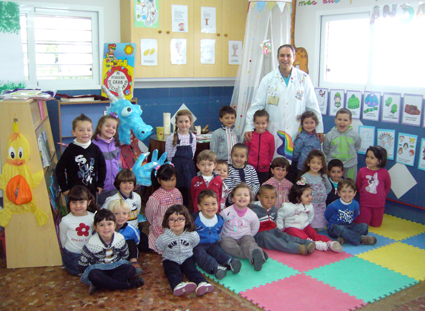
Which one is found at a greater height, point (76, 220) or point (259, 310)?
point (76, 220)

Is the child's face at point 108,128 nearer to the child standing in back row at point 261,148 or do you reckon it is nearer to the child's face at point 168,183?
the child's face at point 168,183

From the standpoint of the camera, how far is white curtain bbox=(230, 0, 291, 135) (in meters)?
4.79

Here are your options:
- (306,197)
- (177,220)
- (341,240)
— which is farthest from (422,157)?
(177,220)

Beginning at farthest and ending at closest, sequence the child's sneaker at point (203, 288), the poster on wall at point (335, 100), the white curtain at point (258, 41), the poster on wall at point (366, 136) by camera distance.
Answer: the poster on wall at point (335, 100) → the white curtain at point (258, 41) → the poster on wall at point (366, 136) → the child's sneaker at point (203, 288)

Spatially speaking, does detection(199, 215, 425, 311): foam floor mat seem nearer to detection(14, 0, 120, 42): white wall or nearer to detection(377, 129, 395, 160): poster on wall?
detection(377, 129, 395, 160): poster on wall

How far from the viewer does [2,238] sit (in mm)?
3457

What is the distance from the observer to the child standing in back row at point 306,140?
13.9 ft

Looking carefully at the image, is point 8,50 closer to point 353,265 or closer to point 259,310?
point 259,310

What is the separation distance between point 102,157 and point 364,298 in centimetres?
218

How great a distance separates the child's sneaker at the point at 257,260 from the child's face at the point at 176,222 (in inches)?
23.5

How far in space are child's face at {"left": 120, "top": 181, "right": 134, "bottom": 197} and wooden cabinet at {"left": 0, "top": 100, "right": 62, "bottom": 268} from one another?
55cm

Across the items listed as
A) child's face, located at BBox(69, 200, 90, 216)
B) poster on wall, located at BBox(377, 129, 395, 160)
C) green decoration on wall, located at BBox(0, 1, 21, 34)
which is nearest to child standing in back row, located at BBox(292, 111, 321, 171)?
poster on wall, located at BBox(377, 129, 395, 160)

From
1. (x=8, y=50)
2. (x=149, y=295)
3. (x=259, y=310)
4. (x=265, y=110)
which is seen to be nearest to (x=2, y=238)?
(x=149, y=295)

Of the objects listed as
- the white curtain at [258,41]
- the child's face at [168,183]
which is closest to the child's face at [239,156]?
the child's face at [168,183]
